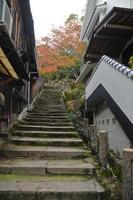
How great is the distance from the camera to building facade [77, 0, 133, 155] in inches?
260

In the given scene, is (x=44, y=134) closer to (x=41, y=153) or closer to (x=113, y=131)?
(x=41, y=153)

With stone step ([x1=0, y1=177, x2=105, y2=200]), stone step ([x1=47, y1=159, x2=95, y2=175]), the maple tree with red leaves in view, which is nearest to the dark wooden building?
stone step ([x1=47, y1=159, x2=95, y2=175])

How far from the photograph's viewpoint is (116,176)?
607 centimetres

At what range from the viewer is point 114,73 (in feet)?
24.7

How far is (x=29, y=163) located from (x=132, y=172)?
3727 millimetres

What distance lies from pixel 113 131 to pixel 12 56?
14.0ft

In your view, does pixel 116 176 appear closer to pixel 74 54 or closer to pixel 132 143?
pixel 132 143

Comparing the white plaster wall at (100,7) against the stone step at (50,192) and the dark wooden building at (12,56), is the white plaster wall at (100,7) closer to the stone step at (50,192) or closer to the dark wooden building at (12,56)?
the dark wooden building at (12,56)

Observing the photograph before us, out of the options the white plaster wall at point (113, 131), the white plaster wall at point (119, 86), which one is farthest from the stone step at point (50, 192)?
the white plaster wall at point (113, 131)

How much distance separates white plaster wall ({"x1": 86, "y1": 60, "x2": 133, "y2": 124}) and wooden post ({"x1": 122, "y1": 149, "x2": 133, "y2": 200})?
1.52 metres

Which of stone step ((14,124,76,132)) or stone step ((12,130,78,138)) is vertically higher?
stone step ((14,124,76,132))

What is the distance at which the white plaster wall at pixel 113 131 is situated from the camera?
26.7 feet

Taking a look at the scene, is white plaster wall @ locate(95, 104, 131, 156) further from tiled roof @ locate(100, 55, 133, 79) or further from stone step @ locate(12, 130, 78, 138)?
tiled roof @ locate(100, 55, 133, 79)

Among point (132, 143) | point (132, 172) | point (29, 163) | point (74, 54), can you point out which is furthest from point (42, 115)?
point (74, 54)
